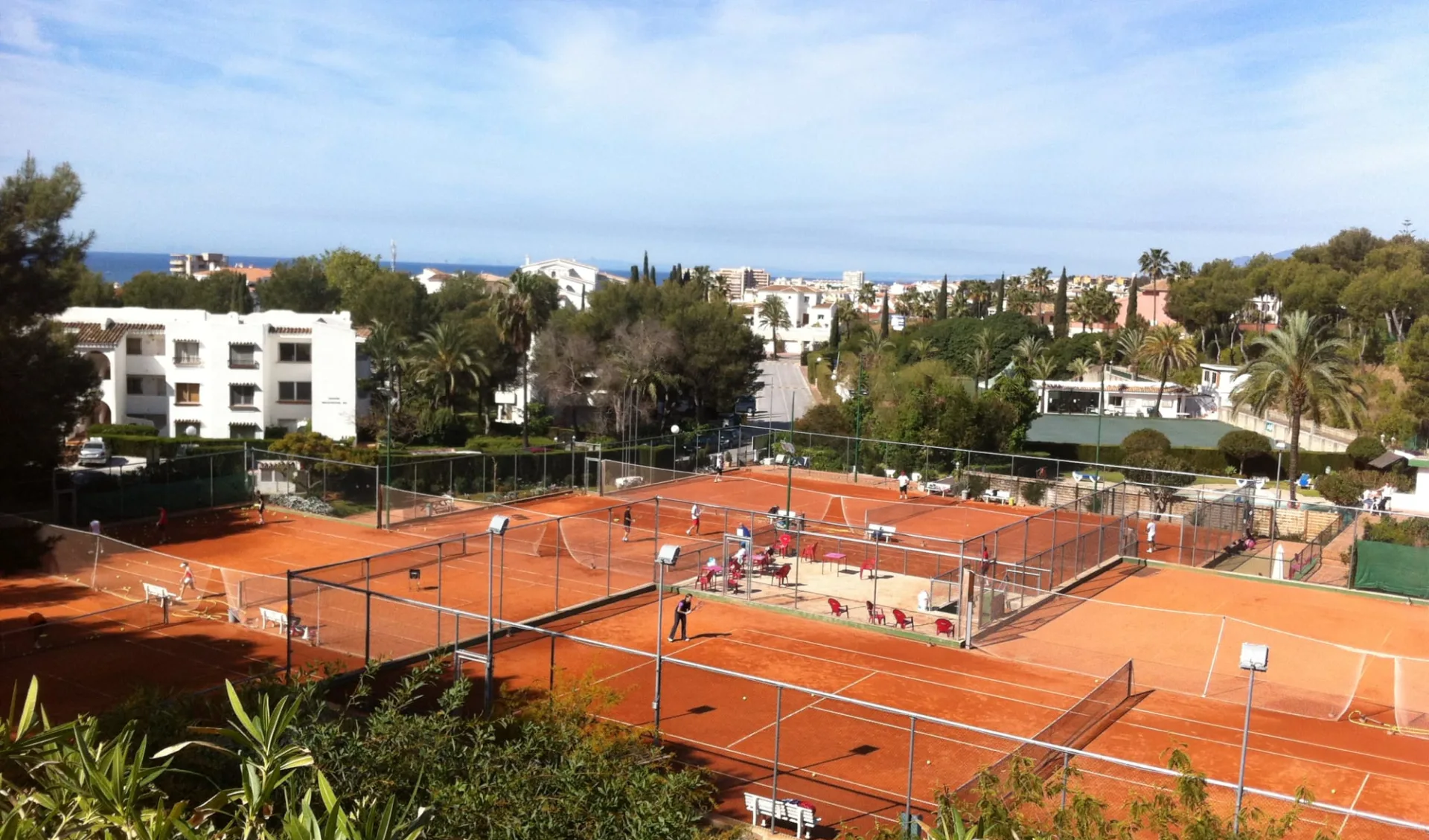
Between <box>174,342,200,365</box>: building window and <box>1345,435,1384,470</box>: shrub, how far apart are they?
201 feet

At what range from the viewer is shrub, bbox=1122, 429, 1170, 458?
2232 inches

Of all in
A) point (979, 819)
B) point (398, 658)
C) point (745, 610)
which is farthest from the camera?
point (745, 610)

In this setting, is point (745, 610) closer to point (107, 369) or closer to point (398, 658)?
point (398, 658)

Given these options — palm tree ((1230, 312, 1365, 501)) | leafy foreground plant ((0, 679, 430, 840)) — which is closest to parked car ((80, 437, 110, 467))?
leafy foreground plant ((0, 679, 430, 840))

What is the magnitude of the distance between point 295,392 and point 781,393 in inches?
2091

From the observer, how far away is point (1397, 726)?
21.7m

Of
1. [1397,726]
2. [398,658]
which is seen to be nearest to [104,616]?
[398,658]

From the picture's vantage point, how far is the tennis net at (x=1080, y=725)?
53.6 feet

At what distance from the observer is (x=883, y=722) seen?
69.3 feet

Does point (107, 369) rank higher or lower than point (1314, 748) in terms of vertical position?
higher

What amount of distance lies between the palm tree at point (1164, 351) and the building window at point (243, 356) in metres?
59.4

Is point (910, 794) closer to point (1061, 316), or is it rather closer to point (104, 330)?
point (104, 330)

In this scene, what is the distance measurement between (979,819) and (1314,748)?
43.5 ft

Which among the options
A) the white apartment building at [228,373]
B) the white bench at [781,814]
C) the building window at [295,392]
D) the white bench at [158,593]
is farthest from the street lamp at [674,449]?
the white bench at [781,814]
